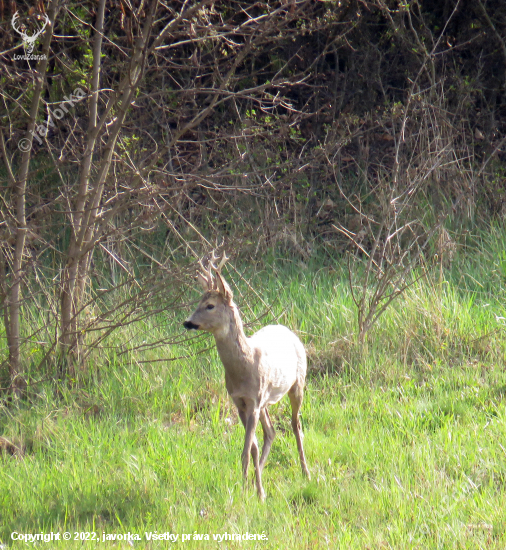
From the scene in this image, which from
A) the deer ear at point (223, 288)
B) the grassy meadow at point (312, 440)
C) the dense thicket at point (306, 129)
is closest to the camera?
the grassy meadow at point (312, 440)

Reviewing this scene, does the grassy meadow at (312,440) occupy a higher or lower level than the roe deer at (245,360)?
lower

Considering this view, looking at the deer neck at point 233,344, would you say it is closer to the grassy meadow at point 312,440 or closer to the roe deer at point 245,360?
the roe deer at point 245,360

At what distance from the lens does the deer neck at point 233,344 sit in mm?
4473

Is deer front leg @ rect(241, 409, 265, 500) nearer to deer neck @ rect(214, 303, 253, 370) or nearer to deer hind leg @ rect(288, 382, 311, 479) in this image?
deer neck @ rect(214, 303, 253, 370)

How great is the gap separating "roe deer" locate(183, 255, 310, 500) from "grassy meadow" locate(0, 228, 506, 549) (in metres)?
0.42

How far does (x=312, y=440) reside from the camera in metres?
5.41

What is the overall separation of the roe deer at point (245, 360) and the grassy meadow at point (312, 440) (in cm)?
42

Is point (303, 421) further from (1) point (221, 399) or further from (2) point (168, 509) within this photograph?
(2) point (168, 509)

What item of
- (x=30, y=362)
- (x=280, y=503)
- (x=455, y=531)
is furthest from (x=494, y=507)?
(x=30, y=362)

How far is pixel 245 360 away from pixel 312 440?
4.15 feet

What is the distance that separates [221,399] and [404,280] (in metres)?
2.51

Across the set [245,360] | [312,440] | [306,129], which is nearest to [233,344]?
[245,360]

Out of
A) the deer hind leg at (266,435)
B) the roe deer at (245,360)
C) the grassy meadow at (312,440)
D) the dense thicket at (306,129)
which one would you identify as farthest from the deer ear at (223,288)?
the dense thicket at (306,129)

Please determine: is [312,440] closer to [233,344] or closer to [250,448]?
[250,448]
